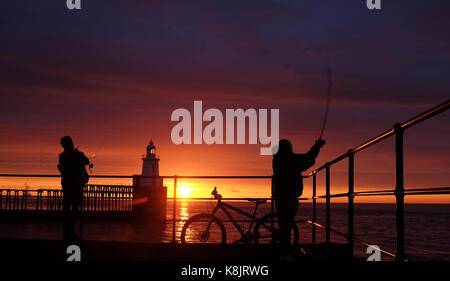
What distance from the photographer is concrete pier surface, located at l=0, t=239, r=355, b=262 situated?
241 inches

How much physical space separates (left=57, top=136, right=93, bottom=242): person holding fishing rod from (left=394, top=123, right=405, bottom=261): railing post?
5444 millimetres

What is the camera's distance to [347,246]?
629 centimetres

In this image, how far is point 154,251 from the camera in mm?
6695

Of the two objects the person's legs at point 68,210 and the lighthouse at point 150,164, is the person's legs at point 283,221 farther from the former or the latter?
the lighthouse at point 150,164

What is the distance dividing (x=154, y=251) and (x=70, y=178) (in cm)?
216

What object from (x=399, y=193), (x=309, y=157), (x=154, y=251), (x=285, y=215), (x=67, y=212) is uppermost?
(x=309, y=157)

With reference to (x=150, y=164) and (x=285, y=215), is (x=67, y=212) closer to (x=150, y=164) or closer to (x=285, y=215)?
(x=285, y=215)

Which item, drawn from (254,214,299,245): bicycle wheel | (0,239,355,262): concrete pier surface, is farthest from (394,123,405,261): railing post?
(254,214,299,245): bicycle wheel

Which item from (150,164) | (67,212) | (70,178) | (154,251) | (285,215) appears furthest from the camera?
(150,164)

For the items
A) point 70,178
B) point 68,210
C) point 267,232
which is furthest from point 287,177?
point 68,210

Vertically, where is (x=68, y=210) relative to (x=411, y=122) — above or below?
below
